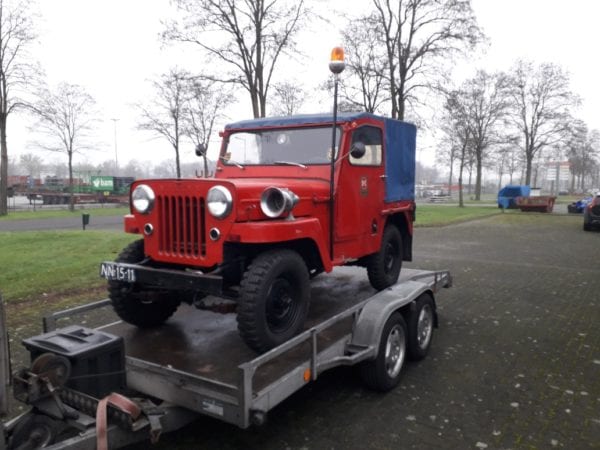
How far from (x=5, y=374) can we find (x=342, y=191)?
10.1ft

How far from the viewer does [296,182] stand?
4293mm

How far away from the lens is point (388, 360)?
436 cm

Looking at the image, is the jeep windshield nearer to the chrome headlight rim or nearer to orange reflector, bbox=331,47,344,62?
orange reflector, bbox=331,47,344,62

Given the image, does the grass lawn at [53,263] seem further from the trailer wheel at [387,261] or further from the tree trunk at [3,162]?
the tree trunk at [3,162]

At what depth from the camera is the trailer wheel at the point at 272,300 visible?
3.32m

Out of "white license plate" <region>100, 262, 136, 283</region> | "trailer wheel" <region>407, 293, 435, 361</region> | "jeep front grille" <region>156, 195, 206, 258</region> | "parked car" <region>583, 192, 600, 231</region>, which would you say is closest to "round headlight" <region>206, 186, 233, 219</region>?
"jeep front grille" <region>156, 195, 206, 258</region>

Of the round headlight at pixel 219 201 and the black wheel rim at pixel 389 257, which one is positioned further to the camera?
the black wheel rim at pixel 389 257

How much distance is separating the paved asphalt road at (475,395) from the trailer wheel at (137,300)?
3.55 feet

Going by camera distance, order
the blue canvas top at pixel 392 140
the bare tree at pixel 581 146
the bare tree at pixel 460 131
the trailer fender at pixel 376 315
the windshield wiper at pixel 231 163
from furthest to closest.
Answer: the bare tree at pixel 581 146
the bare tree at pixel 460 131
the windshield wiper at pixel 231 163
the blue canvas top at pixel 392 140
the trailer fender at pixel 376 315

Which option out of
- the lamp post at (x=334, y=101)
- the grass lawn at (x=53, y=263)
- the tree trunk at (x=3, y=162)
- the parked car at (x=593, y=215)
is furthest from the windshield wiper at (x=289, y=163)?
the tree trunk at (x=3, y=162)

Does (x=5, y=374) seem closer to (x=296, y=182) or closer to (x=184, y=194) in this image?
(x=184, y=194)

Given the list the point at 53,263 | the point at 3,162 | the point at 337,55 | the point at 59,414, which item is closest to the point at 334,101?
the point at 337,55

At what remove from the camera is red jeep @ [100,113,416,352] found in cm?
344

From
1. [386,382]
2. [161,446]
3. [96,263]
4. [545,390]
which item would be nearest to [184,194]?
[161,446]
